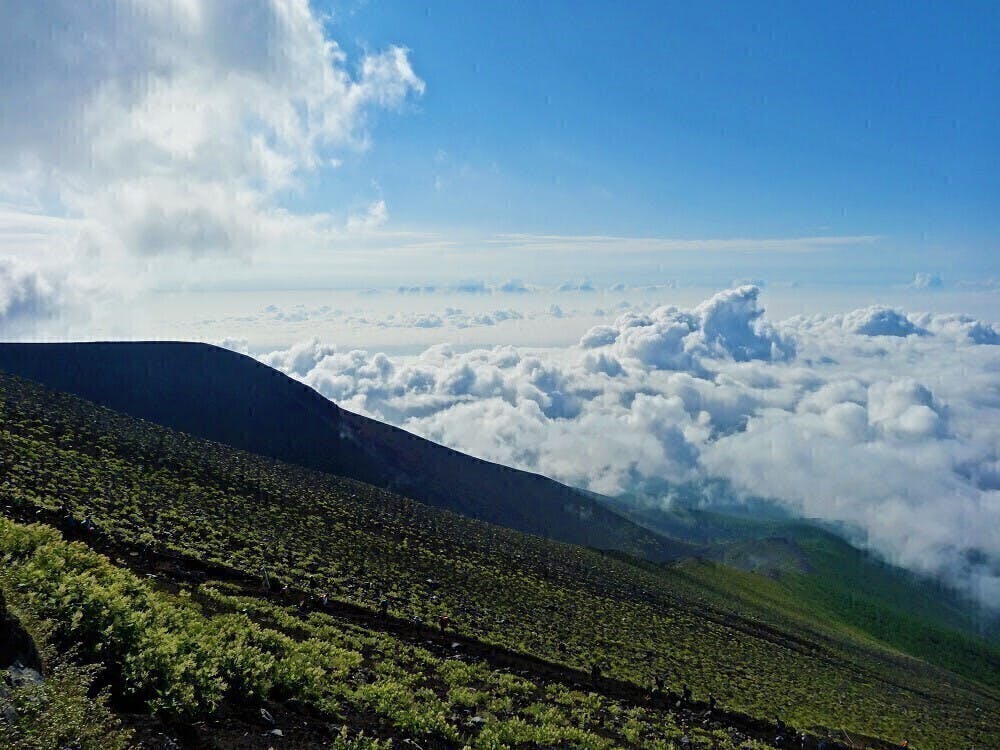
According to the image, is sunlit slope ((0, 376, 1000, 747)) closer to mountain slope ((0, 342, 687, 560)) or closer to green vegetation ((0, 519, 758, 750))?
green vegetation ((0, 519, 758, 750))

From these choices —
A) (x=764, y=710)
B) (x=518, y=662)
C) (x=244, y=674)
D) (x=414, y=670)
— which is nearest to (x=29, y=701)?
(x=244, y=674)

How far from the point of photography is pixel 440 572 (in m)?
45.3

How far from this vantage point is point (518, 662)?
83.1 ft

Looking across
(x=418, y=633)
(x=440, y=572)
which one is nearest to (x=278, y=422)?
(x=440, y=572)

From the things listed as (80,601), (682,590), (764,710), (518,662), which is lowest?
(682,590)

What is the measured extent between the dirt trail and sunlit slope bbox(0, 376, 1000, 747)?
1581 mm

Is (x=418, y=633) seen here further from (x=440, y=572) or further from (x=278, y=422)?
(x=278, y=422)

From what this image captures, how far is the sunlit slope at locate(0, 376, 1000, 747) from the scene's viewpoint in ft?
103

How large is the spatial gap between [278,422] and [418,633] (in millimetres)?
122833

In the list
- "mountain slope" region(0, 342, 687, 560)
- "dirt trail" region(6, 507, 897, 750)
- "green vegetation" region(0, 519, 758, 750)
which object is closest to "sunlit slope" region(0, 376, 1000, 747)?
"dirt trail" region(6, 507, 897, 750)

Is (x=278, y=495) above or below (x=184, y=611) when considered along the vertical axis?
below

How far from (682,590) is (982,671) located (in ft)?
479

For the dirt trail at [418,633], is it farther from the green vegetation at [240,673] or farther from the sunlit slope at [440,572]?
the green vegetation at [240,673]

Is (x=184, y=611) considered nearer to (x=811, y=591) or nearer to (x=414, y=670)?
(x=414, y=670)
